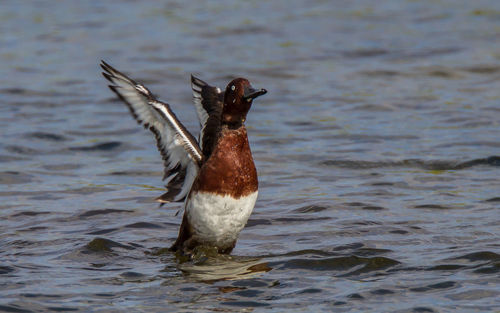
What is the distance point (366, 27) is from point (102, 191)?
422 inches

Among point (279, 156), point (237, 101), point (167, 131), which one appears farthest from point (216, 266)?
point (279, 156)

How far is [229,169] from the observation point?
8.47m

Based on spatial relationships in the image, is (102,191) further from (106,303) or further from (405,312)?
(405,312)

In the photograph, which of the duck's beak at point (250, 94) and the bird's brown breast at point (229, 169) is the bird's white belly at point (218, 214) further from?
the duck's beak at point (250, 94)

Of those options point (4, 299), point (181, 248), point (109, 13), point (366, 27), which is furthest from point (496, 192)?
point (109, 13)

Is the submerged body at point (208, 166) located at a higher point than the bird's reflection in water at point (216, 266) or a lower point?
higher

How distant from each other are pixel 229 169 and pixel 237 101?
0.71 metres

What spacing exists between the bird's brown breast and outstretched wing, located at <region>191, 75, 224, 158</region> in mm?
472

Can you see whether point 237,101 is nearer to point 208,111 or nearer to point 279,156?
point 208,111

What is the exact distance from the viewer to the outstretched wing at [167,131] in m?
8.59

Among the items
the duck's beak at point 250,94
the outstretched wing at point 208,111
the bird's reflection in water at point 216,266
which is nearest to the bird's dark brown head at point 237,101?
the duck's beak at point 250,94

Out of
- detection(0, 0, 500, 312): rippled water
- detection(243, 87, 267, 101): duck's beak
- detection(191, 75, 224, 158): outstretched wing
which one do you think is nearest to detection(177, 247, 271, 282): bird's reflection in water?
detection(0, 0, 500, 312): rippled water

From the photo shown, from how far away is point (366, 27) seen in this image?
20.8m

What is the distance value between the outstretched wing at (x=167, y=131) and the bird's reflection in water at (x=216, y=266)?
625 millimetres
